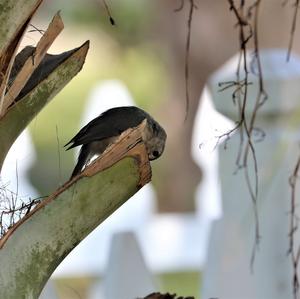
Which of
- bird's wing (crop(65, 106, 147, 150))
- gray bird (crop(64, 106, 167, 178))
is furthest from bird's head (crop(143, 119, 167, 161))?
bird's wing (crop(65, 106, 147, 150))

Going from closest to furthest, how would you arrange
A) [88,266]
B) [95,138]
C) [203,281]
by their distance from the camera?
[95,138] < [203,281] < [88,266]

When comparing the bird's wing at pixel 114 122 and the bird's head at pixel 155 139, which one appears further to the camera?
the bird's head at pixel 155 139

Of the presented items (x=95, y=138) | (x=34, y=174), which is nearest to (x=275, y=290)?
(x=95, y=138)

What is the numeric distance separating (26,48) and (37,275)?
26 cm

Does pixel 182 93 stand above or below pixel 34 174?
above

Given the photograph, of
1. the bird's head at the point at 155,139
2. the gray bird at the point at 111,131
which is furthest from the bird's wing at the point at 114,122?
the bird's head at the point at 155,139

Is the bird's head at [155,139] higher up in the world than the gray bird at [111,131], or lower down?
higher up

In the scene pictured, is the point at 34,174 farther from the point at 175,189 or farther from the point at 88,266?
the point at 88,266

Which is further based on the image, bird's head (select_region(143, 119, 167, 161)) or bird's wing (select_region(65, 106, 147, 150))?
bird's head (select_region(143, 119, 167, 161))

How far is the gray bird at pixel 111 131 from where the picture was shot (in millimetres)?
1211

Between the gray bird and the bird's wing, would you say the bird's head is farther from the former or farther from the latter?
the bird's wing

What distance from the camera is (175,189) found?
6078mm

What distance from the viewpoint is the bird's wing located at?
1.20 meters

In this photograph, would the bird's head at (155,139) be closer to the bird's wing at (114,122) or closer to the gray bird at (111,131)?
the gray bird at (111,131)
